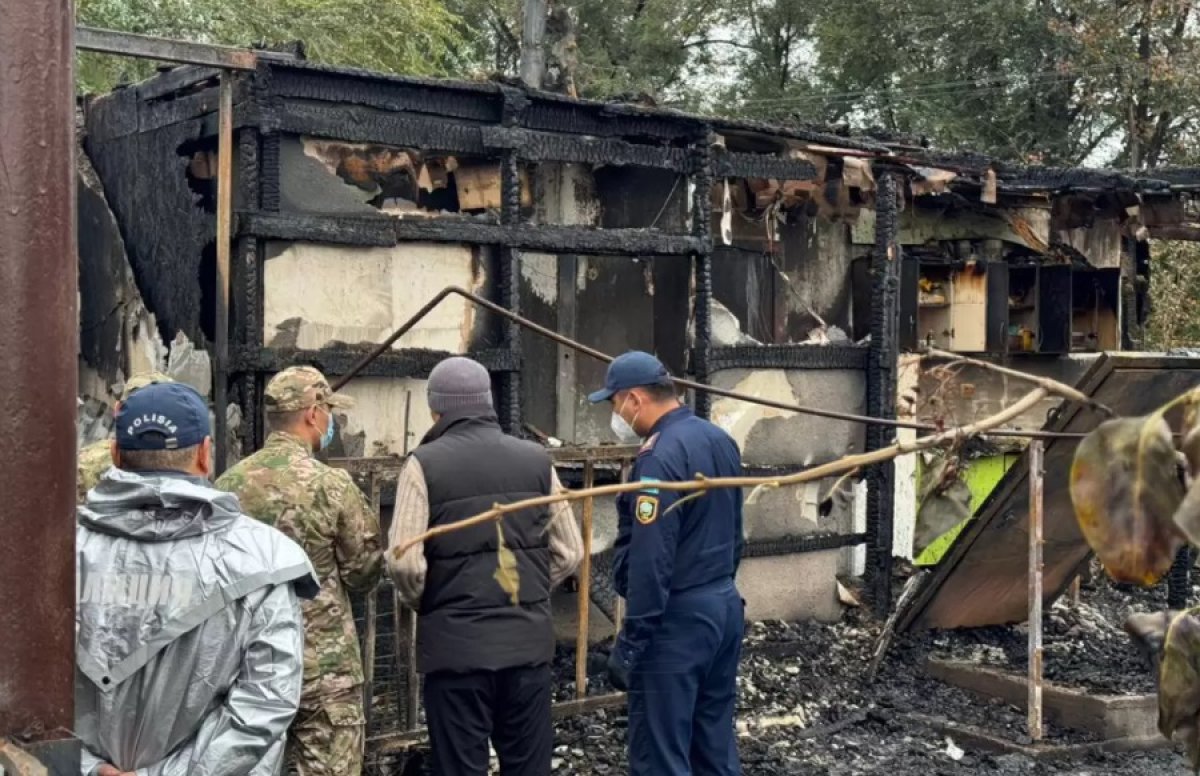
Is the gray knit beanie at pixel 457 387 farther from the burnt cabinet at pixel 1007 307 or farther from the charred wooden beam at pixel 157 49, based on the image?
the burnt cabinet at pixel 1007 307

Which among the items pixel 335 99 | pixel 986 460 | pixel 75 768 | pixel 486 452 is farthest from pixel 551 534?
pixel 986 460

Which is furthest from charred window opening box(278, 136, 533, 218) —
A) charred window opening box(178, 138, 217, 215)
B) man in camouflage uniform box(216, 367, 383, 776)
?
man in camouflage uniform box(216, 367, 383, 776)

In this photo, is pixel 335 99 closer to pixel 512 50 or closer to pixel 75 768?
pixel 75 768

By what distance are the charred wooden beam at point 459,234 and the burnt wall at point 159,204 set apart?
381mm

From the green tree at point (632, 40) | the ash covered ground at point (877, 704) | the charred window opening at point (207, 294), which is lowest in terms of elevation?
→ the ash covered ground at point (877, 704)

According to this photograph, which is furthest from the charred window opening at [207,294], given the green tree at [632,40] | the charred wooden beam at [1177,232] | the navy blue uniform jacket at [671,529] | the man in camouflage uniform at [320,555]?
the green tree at [632,40]

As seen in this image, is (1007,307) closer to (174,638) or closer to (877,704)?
(877,704)

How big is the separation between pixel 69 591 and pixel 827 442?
8045mm

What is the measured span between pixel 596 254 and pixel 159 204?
2417 mm

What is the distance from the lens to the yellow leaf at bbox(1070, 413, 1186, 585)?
5.06 feet

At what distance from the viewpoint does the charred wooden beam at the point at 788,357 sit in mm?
9367

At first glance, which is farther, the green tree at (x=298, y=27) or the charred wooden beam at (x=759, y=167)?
the green tree at (x=298, y=27)

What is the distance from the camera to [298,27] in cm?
1728

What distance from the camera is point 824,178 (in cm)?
988
